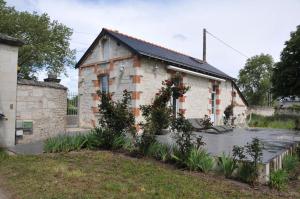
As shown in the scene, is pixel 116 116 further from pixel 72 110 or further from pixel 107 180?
pixel 72 110

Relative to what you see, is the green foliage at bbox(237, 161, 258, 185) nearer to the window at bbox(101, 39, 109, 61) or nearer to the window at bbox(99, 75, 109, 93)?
the window at bbox(99, 75, 109, 93)

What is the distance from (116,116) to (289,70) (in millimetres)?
18884

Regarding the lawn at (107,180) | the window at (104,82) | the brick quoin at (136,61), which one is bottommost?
the lawn at (107,180)

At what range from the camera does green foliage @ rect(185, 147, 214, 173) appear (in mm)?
6719

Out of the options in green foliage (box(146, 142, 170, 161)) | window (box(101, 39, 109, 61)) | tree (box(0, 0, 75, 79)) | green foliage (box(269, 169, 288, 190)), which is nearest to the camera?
green foliage (box(269, 169, 288, 190))

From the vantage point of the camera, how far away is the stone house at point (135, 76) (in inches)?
529

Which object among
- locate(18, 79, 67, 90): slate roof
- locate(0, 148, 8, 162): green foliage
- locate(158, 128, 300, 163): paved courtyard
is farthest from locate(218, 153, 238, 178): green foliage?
locate(18, 79, 67, 90): slate roof

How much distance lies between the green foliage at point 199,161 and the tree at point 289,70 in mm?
19132

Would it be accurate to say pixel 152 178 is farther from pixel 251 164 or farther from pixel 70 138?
pixel 70 138

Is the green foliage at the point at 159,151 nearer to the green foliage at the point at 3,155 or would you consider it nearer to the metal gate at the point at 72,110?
the green foliage at the point at 3,155

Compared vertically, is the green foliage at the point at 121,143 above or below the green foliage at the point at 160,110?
below

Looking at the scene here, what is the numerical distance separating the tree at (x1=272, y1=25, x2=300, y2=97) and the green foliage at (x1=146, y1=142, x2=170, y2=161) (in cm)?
1876

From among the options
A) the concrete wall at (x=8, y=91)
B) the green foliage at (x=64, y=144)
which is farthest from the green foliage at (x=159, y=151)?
the concrete wall at (x=8, y=91)

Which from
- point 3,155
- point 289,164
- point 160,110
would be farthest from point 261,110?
point 3,155
